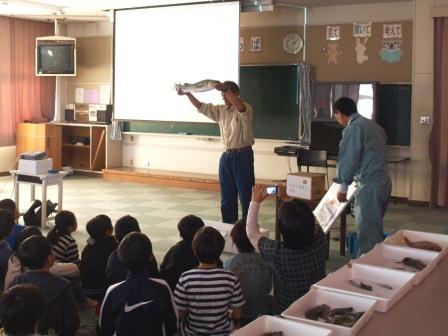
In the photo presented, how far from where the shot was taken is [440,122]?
727cm

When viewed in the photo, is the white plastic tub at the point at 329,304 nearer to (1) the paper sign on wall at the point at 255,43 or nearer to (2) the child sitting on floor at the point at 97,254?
(2) the child sitting on floor at the point at 97,254

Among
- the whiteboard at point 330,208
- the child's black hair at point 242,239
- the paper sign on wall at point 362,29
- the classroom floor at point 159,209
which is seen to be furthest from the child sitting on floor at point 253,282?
the paper sign on wall at point 362,29

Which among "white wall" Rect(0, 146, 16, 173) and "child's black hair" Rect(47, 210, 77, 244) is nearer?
"child's black hair" Rect(47, 210, 77, 244)

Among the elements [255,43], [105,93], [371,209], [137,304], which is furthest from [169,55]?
[137,304]

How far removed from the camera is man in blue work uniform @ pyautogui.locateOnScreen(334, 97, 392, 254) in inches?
160

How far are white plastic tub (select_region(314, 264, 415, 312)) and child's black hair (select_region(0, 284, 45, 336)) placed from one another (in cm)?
93

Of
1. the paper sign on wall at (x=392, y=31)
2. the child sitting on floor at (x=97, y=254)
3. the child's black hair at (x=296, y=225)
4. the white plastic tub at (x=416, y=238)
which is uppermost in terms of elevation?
the paper sign on wall at (x=392, y=31)

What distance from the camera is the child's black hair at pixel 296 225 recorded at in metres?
2.49

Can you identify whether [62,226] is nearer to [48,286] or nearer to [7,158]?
[48,286]

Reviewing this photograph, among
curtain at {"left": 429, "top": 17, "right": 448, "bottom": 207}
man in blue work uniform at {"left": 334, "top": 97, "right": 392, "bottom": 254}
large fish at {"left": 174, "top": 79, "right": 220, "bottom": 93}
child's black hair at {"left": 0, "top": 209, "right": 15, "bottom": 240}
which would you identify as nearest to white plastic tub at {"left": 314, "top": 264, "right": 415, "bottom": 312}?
man in blue work uniform at {"left": 334, "top": 97, "right": 392, "bottom": 254}

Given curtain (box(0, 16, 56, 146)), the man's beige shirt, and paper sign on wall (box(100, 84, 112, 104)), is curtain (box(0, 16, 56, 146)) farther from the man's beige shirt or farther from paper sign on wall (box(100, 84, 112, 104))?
the man's beige shirt

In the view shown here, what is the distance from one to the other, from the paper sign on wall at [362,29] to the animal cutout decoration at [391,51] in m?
0.26

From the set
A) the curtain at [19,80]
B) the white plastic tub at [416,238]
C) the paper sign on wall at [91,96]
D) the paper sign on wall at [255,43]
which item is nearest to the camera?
the white plastic tub at [416,238]

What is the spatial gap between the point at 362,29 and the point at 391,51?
1.62 feet
